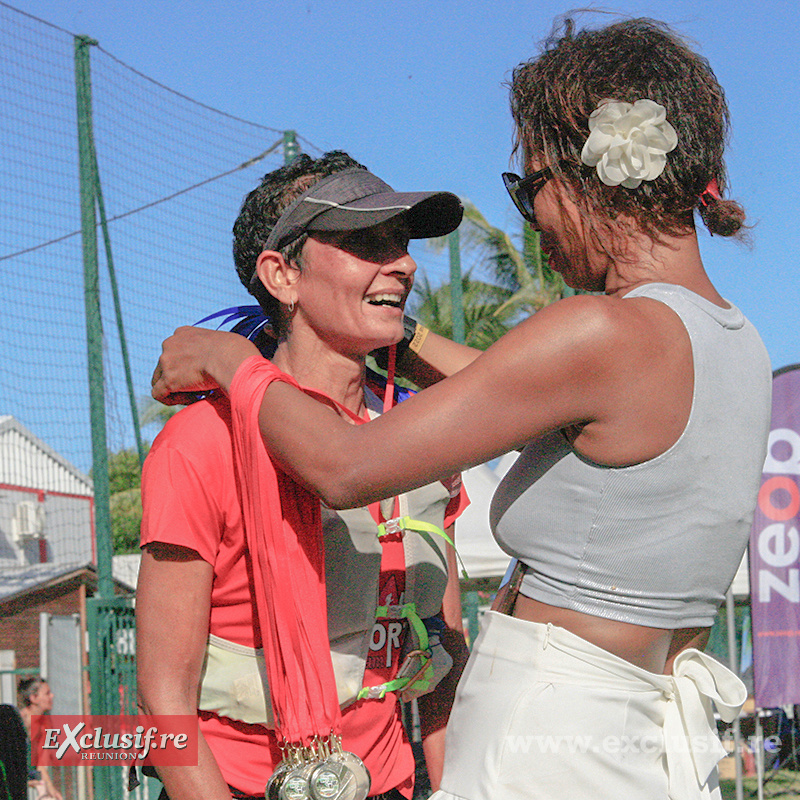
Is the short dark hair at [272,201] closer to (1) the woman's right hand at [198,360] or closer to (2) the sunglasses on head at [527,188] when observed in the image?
(1) the woman's right hand at [198,360]

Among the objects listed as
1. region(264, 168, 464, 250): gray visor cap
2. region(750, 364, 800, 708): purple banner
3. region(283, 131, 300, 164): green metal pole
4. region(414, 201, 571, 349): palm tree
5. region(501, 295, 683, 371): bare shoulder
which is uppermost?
region(414, 201, 571, 349): palm tree

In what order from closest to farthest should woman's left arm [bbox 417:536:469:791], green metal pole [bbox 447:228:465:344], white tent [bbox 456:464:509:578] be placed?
woman's left arm [bbox 417:536:469:791], green metal pole [bbox 447:228:465:344], white tent [bbox 456:464:509:578]

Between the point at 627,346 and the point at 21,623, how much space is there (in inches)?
388

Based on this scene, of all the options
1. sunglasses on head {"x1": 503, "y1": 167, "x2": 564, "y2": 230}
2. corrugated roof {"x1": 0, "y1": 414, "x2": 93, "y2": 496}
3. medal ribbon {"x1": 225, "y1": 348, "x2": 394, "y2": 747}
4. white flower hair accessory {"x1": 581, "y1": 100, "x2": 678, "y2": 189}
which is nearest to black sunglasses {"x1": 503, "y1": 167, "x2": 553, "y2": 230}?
sunglasses on head {"x1": 503, "y1": 167, "x2": 564, "y2": 230}

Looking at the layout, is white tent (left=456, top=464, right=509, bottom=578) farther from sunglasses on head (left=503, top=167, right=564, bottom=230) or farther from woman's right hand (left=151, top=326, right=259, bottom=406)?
sunglasses on head (left=503, top=167, right=564, bottom=230)

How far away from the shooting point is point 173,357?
1864 millimetres

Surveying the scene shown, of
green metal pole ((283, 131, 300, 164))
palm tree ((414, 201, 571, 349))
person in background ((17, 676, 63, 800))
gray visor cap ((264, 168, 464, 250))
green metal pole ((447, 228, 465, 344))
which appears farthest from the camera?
palm tree ((414, 201, 571, 349))

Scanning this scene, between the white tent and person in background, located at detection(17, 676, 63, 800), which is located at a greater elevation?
the white tent

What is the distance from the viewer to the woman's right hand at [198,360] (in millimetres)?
1745

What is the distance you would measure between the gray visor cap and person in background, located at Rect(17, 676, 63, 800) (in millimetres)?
5357

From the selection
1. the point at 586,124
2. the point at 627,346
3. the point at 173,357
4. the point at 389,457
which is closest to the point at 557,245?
the point at 586,124

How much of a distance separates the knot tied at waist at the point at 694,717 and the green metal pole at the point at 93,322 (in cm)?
411

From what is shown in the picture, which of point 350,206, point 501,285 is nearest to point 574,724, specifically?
point 350,206

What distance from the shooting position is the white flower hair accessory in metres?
1.46
